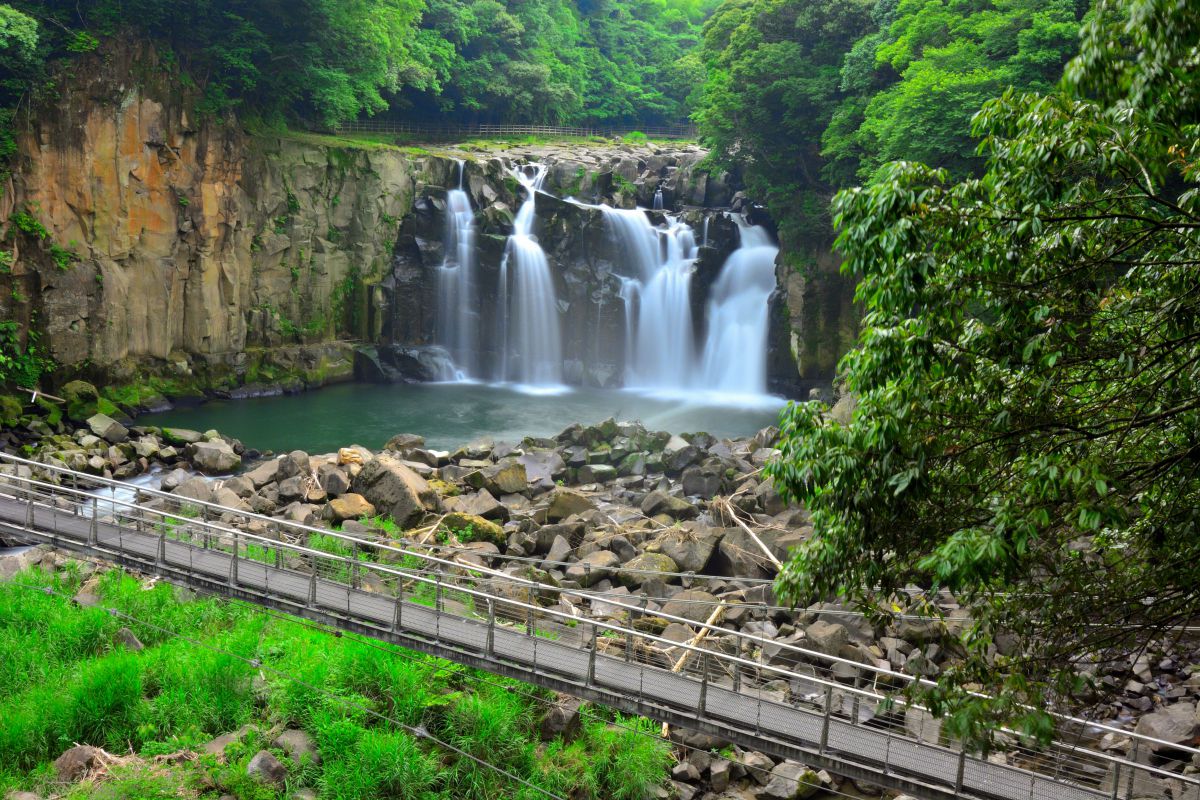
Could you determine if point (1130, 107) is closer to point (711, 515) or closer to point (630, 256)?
point (711, 515)

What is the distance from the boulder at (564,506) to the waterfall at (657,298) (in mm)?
17599

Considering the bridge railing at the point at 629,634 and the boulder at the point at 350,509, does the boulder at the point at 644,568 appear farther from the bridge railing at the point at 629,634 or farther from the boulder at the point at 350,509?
the boulder at the point at 350,509

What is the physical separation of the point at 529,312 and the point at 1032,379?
30243mm

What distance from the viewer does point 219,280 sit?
31.4 metres

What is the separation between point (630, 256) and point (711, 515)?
61.3 ft

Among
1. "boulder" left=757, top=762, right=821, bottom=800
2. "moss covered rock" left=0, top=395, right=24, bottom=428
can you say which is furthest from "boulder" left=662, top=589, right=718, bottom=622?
"moss covered rock" left=0, top=395, right=24, bottom=428

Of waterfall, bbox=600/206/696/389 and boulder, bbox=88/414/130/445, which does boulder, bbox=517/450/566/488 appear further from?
waterfall, bbox=600/206/696/389

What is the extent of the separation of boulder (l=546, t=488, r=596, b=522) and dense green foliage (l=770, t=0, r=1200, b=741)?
427 inches

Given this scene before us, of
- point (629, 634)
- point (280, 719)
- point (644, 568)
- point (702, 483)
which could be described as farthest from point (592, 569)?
point (702, 483)

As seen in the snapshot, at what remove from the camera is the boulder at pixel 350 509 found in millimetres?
16812

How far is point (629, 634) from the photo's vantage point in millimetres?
8992

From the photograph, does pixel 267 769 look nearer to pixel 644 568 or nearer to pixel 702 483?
pixel 644 568

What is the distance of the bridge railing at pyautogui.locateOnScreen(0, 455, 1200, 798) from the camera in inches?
328

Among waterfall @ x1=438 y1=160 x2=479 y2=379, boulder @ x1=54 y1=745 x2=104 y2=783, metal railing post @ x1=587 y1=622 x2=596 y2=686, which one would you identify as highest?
waterfall @ x1=438 y1=160 x2=479 y2=379
